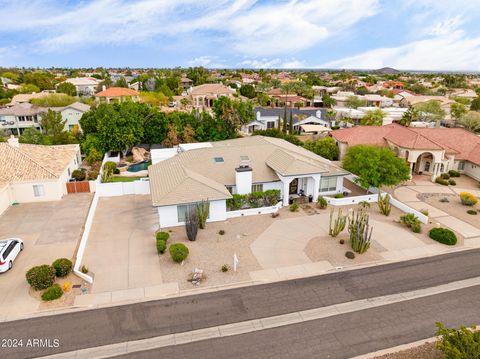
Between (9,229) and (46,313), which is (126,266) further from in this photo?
(9,229)

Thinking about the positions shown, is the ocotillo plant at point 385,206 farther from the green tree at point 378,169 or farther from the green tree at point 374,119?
the green tree at point 374,119

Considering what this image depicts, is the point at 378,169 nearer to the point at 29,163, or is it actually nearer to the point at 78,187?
the point at 78,187

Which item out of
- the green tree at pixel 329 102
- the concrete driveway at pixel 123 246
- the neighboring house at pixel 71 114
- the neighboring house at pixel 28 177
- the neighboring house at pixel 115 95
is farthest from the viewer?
the green tree at pixel 329 102

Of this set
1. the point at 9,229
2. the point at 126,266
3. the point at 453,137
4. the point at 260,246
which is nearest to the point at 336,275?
the point at 260,246

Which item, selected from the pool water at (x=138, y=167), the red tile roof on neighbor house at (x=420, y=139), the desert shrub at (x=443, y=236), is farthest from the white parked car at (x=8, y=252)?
the red tile roof on neighbor house at (x=420, y=139)

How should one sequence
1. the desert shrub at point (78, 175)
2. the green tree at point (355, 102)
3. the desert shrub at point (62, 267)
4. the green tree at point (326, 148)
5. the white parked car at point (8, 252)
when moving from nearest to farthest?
the desert shrub at point (62, 267)
the white parked car at point (8, 252)
the desert shrub at point (78, 175)
the green tree at point (326, 148)
the green tree at point (355, 102)

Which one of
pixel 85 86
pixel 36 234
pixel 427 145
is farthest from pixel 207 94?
pixel 36 234
